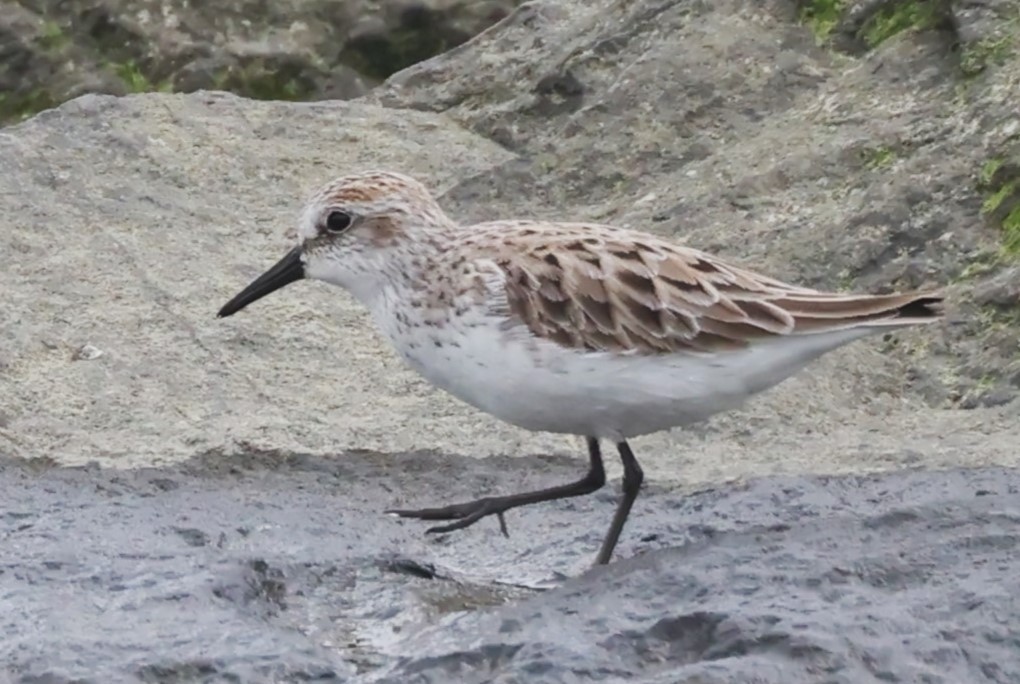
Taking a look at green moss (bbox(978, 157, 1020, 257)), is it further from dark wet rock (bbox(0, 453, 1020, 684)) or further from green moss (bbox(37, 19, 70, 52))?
green moss (bbox(37, 19, 70, 52))

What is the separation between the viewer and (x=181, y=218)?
8.14m

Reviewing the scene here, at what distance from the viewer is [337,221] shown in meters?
5.86

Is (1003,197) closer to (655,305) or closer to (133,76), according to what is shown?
(655,305)

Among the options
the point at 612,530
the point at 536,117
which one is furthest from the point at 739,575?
the point at 536,117

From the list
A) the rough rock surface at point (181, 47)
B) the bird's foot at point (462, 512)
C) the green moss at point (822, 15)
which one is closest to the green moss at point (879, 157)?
the green moss at point (822, 15)

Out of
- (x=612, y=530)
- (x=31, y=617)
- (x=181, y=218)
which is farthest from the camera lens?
(x=181, y=218)

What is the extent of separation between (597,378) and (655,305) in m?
0.27

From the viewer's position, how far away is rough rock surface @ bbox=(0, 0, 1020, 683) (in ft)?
14.5

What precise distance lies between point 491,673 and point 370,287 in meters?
1.79

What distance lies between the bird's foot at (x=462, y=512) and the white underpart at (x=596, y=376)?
0.78 feet

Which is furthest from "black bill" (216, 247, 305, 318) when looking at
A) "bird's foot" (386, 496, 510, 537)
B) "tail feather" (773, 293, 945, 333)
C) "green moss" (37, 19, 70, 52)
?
"green moss" (37, 19, 70, 52)

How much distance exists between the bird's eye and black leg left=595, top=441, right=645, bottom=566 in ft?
3.50

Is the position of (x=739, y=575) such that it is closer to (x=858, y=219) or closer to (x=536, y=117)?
(x=858, y=219)

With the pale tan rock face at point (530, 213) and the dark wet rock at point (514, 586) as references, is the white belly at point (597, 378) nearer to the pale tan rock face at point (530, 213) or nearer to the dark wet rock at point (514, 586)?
the dark wet rock at point (514, 586)
